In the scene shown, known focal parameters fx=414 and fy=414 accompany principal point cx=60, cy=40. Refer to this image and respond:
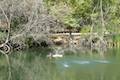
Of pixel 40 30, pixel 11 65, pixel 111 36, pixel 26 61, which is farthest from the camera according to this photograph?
pixel 111 36

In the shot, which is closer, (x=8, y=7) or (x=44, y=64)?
(x=44, y=64)

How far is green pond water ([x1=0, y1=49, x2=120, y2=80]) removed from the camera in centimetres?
1584

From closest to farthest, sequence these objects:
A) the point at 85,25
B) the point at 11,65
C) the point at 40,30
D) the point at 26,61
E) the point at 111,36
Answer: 1. the point at 11,65
2. the point at 26,61
3. the point at 40,30
4. the point at 111,36
5. the point at 85,25

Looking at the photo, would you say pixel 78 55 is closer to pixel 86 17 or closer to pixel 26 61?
pixel 26 61

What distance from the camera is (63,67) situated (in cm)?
1795

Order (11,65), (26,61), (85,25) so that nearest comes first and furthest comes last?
(11,65)
(26,61)
(85,25)

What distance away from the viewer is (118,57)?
2088cm

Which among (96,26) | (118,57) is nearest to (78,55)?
(118,57)

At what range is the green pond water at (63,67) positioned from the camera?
15.8 metres

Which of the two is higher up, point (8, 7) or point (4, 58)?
point (8, 7)

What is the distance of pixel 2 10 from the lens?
21.4m

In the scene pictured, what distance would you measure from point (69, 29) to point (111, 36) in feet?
11.8

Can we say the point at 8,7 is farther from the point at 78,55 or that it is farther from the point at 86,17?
the point at 86,17

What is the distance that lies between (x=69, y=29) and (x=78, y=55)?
5.39 m
